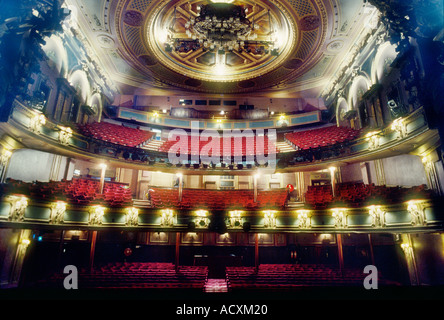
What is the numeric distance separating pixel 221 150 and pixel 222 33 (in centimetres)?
575

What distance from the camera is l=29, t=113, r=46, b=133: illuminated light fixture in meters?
6.78

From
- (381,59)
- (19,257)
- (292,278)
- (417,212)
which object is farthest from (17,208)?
(381,59)

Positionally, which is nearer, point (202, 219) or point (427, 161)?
point (427, 161)

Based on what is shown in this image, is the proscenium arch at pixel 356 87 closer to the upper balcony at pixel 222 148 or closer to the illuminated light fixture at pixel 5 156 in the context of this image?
the upper balcony at pixel 222 148

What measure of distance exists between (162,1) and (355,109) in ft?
→ 29.3

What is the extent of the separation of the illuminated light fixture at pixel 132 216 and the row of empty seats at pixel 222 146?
14.2 feet

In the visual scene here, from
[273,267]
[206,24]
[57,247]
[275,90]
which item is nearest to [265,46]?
[206,24]

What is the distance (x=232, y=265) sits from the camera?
10930mm

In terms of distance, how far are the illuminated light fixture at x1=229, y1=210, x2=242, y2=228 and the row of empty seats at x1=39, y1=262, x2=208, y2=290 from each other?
2.02 meters

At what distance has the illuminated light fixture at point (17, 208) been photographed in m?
6.11

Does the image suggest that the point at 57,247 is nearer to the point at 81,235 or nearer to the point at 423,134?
the point at 81,235

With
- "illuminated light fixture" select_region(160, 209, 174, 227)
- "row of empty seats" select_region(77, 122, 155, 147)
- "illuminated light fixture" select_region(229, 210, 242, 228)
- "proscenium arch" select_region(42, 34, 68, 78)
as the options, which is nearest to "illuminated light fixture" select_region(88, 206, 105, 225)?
"illuminated light fixture" select_region(160, 209, 174, 227)

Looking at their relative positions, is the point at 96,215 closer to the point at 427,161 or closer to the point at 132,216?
the point at 132,216

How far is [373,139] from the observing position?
8.09m
